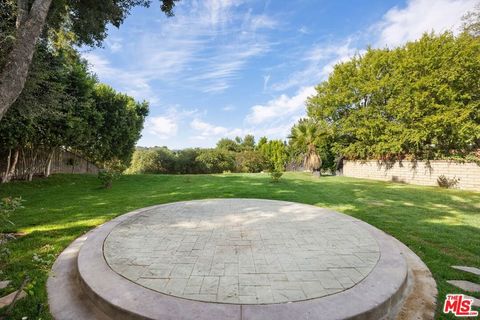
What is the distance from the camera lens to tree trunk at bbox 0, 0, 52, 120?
303 cm

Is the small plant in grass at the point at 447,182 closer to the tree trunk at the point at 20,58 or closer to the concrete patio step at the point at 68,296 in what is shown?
the concrete patio step at the point at 68,296

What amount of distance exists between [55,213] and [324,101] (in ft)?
60.8

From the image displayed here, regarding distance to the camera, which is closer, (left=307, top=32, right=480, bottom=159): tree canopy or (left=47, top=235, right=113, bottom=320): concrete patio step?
(left=47, top=235, right=113, bottom=320): concrete patio step

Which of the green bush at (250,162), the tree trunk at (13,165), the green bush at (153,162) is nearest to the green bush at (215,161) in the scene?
the green bush at (250,162)

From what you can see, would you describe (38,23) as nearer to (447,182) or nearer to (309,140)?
(309,140)

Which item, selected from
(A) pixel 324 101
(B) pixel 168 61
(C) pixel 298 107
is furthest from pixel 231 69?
(C) pixel 298 107

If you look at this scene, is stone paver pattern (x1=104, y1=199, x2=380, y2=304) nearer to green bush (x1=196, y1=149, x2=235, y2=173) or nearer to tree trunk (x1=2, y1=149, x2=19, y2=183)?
tree trunk (x1=2, y1=149, x2=19, y2=183)

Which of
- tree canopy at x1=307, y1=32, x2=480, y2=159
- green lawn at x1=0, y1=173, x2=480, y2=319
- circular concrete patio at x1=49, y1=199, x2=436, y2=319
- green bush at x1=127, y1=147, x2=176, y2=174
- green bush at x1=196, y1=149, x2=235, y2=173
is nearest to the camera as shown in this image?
circular concrete patio at x1=49, y1=199, x2=436, y2=319

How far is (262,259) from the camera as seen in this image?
3.06 metres

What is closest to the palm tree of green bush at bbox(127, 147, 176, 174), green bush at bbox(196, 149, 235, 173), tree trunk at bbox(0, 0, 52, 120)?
green bush at bbox(196, 149, 235, 173)

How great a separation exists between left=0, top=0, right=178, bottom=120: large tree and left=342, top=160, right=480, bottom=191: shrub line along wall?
15.2 meters

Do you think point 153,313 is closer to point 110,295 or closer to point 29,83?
Result: point 110,295

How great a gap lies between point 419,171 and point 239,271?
607 inches

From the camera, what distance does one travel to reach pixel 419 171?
45.2 feet
